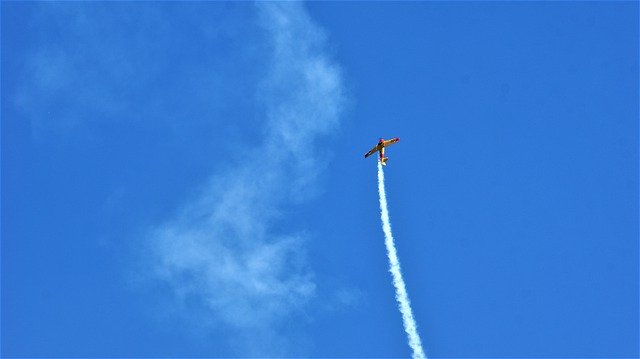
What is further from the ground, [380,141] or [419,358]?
[380,141]

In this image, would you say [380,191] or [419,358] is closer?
[419,358]

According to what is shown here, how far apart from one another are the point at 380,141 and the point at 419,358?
32.6 meters

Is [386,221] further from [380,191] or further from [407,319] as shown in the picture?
[407,319]

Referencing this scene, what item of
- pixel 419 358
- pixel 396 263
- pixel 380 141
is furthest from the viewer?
pixel 380 141

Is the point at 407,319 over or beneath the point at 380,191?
beneath

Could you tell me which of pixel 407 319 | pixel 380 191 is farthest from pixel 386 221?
pixel 407 319

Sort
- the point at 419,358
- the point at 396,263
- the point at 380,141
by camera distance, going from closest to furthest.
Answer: the point at 419,358 → the point at 396,263 → the point at 380,141

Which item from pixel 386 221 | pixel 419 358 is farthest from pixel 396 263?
pixel 419 358

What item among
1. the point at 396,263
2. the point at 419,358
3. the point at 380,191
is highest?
the point at 380,191

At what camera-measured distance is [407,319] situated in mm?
127062

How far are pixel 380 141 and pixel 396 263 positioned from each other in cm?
1817

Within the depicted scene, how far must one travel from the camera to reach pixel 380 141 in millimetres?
143000

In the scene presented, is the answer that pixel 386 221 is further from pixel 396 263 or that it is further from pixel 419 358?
pixel 419 358

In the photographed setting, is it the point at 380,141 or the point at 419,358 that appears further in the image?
the point at 380,141
